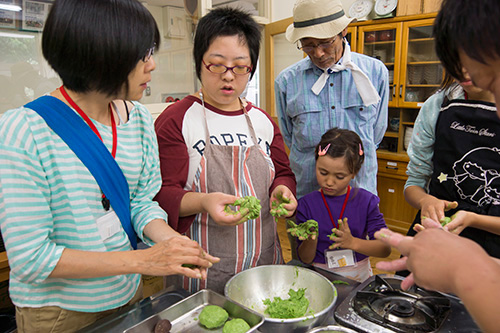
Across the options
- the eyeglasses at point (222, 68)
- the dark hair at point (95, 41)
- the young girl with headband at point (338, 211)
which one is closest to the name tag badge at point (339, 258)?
the young girl with headband at point (338, 211)

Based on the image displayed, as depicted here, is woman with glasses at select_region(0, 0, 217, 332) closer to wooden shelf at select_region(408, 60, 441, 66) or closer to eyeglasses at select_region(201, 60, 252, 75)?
eyeglasses at select_region(201, 60, 252, 75)

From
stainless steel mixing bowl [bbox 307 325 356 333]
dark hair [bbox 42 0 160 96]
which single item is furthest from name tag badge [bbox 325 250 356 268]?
dark hair [bbox 42 0 160 96]

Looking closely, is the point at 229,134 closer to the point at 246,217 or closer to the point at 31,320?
the point at 246,217

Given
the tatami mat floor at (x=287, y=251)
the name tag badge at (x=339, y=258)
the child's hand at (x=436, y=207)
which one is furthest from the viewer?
the tatami mat floor at (x=287, y=251)

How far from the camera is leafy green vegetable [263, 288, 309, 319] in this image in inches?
50.7

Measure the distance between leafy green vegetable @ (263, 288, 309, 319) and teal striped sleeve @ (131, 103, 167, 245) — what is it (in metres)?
0.50

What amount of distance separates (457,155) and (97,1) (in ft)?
4.76

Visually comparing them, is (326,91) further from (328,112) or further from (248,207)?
(248,207)

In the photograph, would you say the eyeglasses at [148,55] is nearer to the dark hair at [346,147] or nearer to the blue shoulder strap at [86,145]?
the blue shoulder strap at [86,145]

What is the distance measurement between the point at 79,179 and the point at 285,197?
839 millimetres

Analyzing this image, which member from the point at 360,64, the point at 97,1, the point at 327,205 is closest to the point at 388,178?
the point at 360,64

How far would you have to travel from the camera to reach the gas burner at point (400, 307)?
112 cm

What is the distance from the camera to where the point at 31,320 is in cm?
110

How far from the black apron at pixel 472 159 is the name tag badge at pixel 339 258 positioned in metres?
0.52
